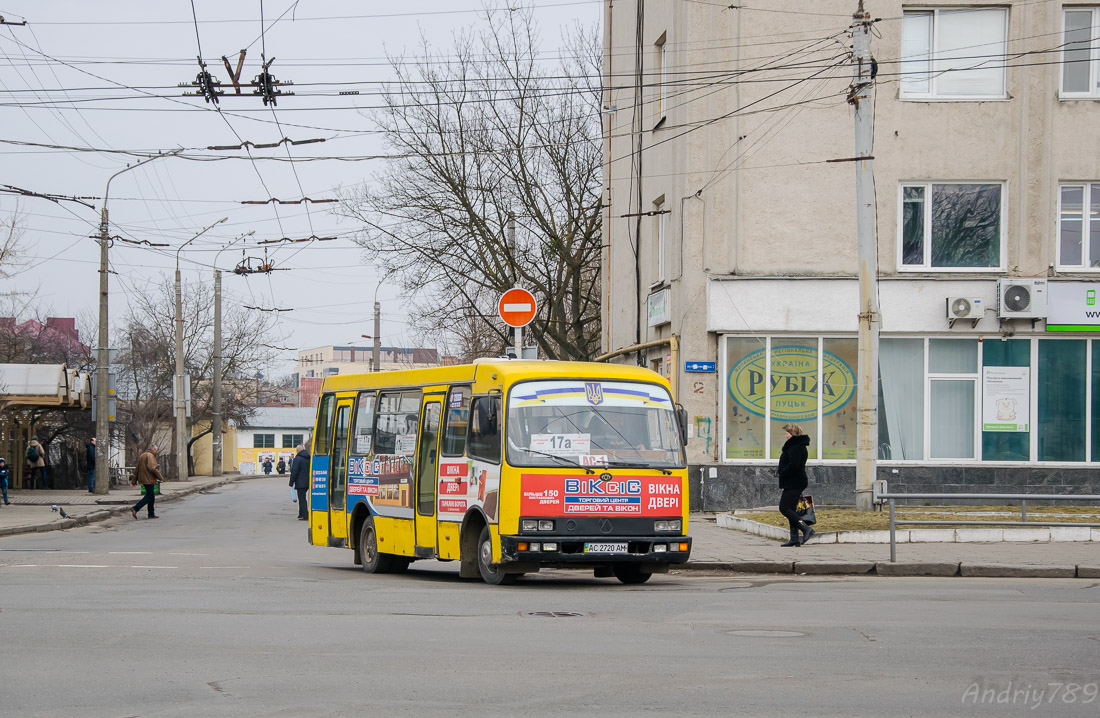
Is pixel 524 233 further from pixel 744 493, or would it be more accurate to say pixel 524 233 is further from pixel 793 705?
pixel 793 705

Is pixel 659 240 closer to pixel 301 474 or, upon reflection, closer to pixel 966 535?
pixel 301 474

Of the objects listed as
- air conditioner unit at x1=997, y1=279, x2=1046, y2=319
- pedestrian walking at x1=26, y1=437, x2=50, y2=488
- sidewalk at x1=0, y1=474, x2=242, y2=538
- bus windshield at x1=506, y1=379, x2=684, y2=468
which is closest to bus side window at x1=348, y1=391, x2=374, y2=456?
bus windshield at x1=506, y1=379, x2=684, y2=468

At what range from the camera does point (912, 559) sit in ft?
54.7

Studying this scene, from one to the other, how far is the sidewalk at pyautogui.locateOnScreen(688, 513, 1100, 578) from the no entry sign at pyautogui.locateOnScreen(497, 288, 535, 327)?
419 centimetres

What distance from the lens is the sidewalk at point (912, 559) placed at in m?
16.0

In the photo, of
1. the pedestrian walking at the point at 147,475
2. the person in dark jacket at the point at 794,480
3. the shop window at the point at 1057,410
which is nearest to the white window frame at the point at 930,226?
the shop window at the point at 1057,410

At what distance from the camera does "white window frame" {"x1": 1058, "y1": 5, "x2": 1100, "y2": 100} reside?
2678 centimetres

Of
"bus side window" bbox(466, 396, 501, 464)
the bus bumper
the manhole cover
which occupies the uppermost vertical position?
"bus side window" bbox(466, 396, 501, 464)

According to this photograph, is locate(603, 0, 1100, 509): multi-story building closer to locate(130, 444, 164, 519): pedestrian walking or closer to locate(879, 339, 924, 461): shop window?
locate(879, 339, 924, 461): shop window

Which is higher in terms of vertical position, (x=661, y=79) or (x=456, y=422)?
(x=661, y=79)

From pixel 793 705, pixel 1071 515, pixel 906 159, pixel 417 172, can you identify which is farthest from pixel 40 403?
pixel 793 705

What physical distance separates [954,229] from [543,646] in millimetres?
20367

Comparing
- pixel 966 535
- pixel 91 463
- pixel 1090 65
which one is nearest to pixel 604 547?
pixel 966 535

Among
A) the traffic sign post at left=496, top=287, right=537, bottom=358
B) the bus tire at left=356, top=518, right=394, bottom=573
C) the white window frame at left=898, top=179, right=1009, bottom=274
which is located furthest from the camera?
the white window frame at left=898, top=179, right=1009, bottom=274
